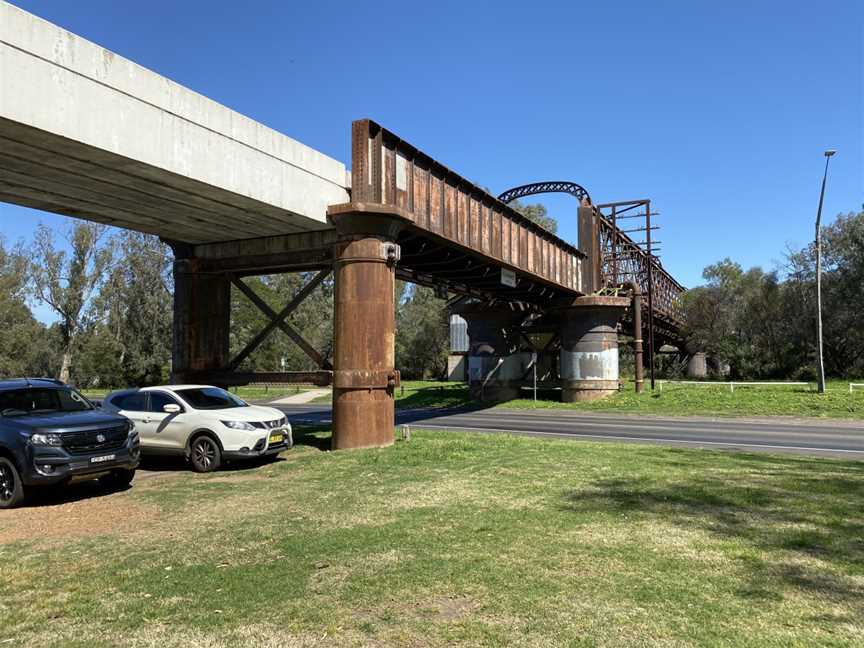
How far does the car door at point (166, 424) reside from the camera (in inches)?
461

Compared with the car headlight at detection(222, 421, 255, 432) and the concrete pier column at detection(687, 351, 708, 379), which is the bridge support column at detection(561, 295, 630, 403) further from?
the concrete pier column at detection(687, 351, 708, 379)

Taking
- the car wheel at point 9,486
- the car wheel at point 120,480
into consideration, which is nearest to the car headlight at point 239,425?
the car wheel at point 120,480

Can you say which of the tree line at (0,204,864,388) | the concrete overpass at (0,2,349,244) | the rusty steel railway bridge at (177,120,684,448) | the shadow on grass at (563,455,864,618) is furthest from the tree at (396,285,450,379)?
the shadow on grass at (563,455,864,618)

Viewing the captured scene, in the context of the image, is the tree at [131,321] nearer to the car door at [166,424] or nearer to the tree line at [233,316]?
the tree line at [233,316]

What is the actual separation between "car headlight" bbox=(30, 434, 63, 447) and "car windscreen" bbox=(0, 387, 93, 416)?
1005 mm

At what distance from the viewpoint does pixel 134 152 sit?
9648mm

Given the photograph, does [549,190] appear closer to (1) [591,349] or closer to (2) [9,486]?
(1) [591,349]

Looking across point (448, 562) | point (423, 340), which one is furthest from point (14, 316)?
point (448, 562)

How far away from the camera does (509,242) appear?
77.4 feet

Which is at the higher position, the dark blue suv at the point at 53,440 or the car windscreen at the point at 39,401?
the car windscreen at the point at 39,401

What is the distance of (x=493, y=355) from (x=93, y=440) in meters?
29.0

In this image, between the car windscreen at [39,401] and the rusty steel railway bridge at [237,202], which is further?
the car windscreen at [39,401]

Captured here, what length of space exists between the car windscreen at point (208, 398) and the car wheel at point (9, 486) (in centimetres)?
353

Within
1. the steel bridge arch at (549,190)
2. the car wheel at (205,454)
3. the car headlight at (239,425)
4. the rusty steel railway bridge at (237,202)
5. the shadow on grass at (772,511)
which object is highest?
the steel bridge arch at (549,190)
